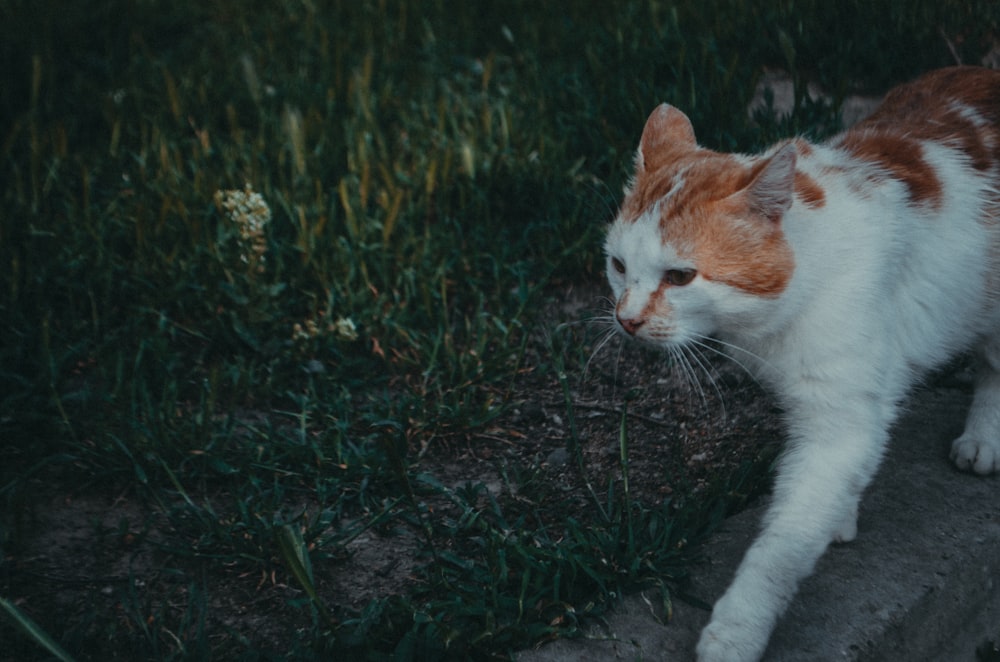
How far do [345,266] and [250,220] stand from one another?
29 centimetres

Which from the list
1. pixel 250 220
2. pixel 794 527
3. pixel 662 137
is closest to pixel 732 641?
pixel 794 527

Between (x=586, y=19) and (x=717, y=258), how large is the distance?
2232 mm

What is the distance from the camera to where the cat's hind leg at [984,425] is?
6.83ft

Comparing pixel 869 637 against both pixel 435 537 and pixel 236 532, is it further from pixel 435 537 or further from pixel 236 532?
pixel 236 532

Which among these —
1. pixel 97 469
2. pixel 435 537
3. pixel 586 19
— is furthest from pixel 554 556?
pixel 586 19

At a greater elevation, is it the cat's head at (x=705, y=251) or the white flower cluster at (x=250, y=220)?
the cat's head at (x=705, y=251)

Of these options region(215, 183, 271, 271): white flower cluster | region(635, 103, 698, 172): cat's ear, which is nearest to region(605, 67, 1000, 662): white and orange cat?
region(635, 103, 698, 172): cat's ear

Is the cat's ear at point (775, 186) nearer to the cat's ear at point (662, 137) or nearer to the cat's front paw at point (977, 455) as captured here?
the cat's ear at point (662, 137)

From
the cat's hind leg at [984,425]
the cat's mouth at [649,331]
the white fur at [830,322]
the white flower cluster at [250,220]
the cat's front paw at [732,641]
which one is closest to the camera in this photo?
the cat's front paw at [732,641]

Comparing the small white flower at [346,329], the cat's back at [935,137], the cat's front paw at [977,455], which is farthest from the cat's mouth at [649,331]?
the small white flower at [346,329]

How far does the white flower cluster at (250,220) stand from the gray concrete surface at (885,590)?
1446 millimetres

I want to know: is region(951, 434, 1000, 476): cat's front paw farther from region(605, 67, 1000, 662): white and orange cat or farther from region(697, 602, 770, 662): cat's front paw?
region(697, 602, 770, 662): cat's front paw

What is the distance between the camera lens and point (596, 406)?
2.49 meters

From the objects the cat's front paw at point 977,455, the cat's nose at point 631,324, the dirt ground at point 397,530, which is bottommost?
the dirt ground at point 397,530
